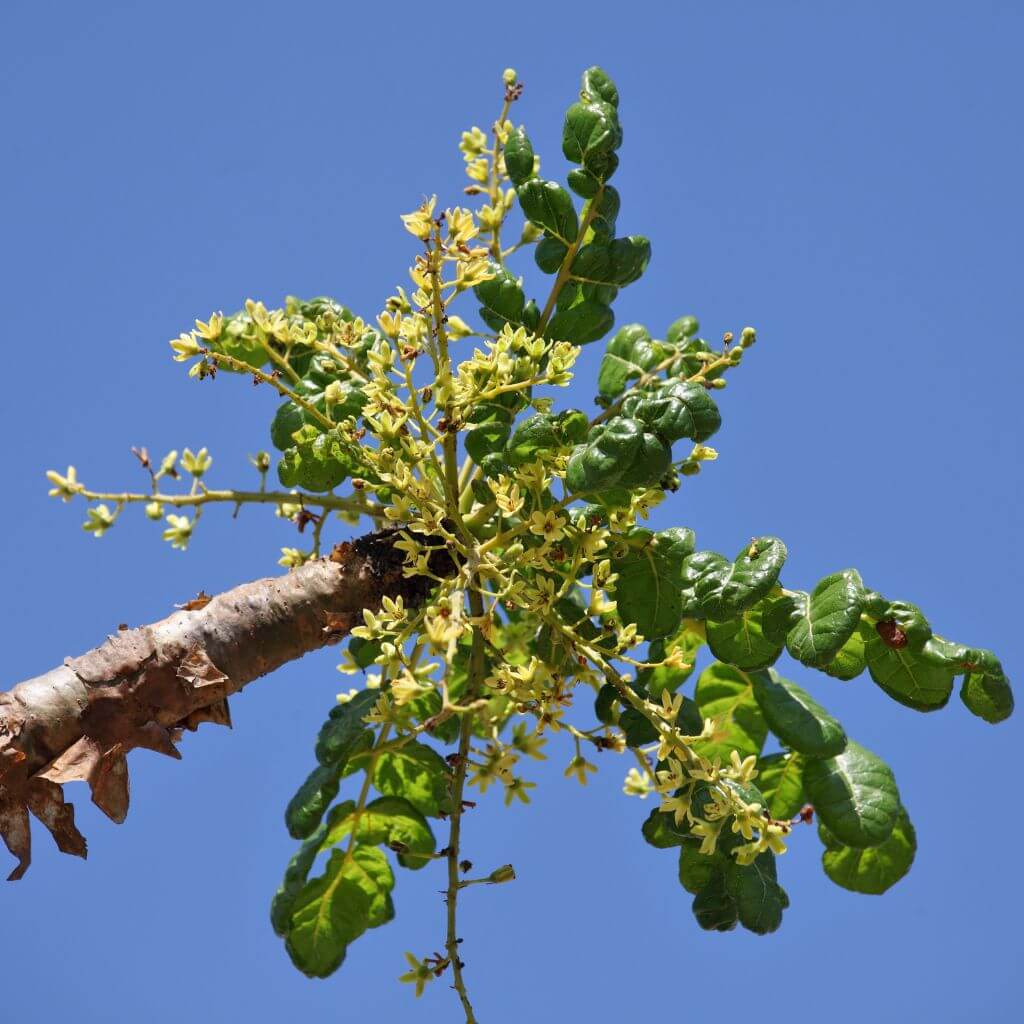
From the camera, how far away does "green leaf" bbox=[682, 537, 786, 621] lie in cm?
319

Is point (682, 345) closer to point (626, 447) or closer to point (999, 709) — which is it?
point (626, 447)

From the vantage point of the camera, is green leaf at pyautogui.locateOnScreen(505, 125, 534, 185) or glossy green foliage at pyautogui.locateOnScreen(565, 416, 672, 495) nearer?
glossy green foliage at pyautogui.locateOnScreen(565, 416, 672, 495)

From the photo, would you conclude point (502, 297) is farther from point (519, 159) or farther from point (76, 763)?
point (76, 763)

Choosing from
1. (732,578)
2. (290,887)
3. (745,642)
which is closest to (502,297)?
(732,578)

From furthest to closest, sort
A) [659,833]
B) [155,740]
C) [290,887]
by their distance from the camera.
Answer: [290,887]
[659,833]
[155,740]

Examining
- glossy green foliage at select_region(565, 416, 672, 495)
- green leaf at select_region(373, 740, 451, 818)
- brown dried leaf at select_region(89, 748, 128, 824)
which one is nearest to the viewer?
glossy green foliage at select_region(565, 416, 672, 495)

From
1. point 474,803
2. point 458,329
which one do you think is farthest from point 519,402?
point 474,803

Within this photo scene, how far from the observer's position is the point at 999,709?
3326 mm

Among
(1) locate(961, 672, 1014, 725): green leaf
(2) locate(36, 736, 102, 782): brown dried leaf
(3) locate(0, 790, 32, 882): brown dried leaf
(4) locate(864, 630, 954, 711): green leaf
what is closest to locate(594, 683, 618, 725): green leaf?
(4) locate(864, 630, 954, 711): green leaf

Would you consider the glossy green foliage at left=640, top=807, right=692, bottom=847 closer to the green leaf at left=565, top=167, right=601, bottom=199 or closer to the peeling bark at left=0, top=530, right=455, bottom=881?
the peeling bark at left=0, top=530, right=455, bottom=881

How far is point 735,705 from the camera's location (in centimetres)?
399

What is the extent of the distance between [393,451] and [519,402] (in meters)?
0.48

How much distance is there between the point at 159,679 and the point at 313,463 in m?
0.82

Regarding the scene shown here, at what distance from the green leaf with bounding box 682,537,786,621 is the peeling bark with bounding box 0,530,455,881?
724 mm
